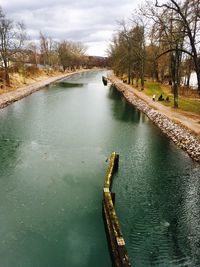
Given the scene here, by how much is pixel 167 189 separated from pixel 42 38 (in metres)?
106

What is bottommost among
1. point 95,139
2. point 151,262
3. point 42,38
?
point 151,262

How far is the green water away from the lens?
9680 millimetres

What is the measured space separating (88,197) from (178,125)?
13.0 metres

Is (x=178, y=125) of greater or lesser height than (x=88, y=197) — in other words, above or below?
above

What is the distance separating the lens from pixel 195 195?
534 inches

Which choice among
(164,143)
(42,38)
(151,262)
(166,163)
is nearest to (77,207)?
(151,262)

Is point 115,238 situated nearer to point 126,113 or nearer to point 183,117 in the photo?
point 183,117

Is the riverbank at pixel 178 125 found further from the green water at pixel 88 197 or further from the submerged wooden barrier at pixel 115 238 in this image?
the submerged wooden barrier at pixel 115 238

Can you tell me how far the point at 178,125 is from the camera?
23.6 metres

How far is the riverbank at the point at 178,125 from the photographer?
63.7 ft

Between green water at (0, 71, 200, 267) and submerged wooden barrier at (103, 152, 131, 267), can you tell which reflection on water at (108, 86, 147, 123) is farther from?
submerged wooden barrier at (103, 152, 131, 267)

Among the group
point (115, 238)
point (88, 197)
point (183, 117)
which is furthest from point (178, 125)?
point (115, 238)

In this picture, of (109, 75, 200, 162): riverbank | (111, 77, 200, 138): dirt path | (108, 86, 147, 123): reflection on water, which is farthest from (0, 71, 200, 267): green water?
(108, 86, 147, 123): reflection on water

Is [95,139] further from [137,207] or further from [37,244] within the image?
[37,244]
